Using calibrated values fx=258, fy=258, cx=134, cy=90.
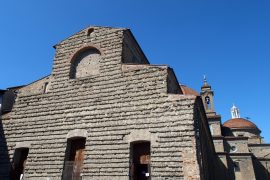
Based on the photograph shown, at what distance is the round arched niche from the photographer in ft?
42.5

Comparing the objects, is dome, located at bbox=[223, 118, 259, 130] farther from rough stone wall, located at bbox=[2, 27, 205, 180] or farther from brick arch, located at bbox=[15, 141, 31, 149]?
brick arch, located at bbox=[15, 141, 31, 149]

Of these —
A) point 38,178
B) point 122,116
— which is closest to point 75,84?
point 122,116

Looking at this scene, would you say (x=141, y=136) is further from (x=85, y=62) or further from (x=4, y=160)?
(x=4, y=160)

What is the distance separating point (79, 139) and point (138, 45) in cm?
616

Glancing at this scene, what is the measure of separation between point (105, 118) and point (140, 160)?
7.66ft

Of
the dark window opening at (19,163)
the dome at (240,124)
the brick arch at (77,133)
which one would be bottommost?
the dark window opening at (19,163)

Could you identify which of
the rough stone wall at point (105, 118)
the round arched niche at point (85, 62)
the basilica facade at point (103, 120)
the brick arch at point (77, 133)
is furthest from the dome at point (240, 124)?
the brick arch at point (77, 133)

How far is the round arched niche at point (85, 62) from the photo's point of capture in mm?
12961

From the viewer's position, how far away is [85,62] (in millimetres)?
13328

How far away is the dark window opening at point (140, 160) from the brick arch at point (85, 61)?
4323mm

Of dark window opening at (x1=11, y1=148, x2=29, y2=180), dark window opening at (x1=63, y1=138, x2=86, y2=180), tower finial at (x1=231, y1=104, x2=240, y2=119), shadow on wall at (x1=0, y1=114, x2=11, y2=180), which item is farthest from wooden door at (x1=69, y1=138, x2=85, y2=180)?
tower finial at (x1=231, y1=104, x2=240, y2=119)

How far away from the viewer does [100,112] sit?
1141 centimetres

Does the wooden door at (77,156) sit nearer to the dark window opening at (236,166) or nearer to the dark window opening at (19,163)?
the dark window opening at (19,163)

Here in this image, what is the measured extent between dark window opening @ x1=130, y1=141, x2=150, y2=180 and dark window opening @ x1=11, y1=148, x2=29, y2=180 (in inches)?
213
